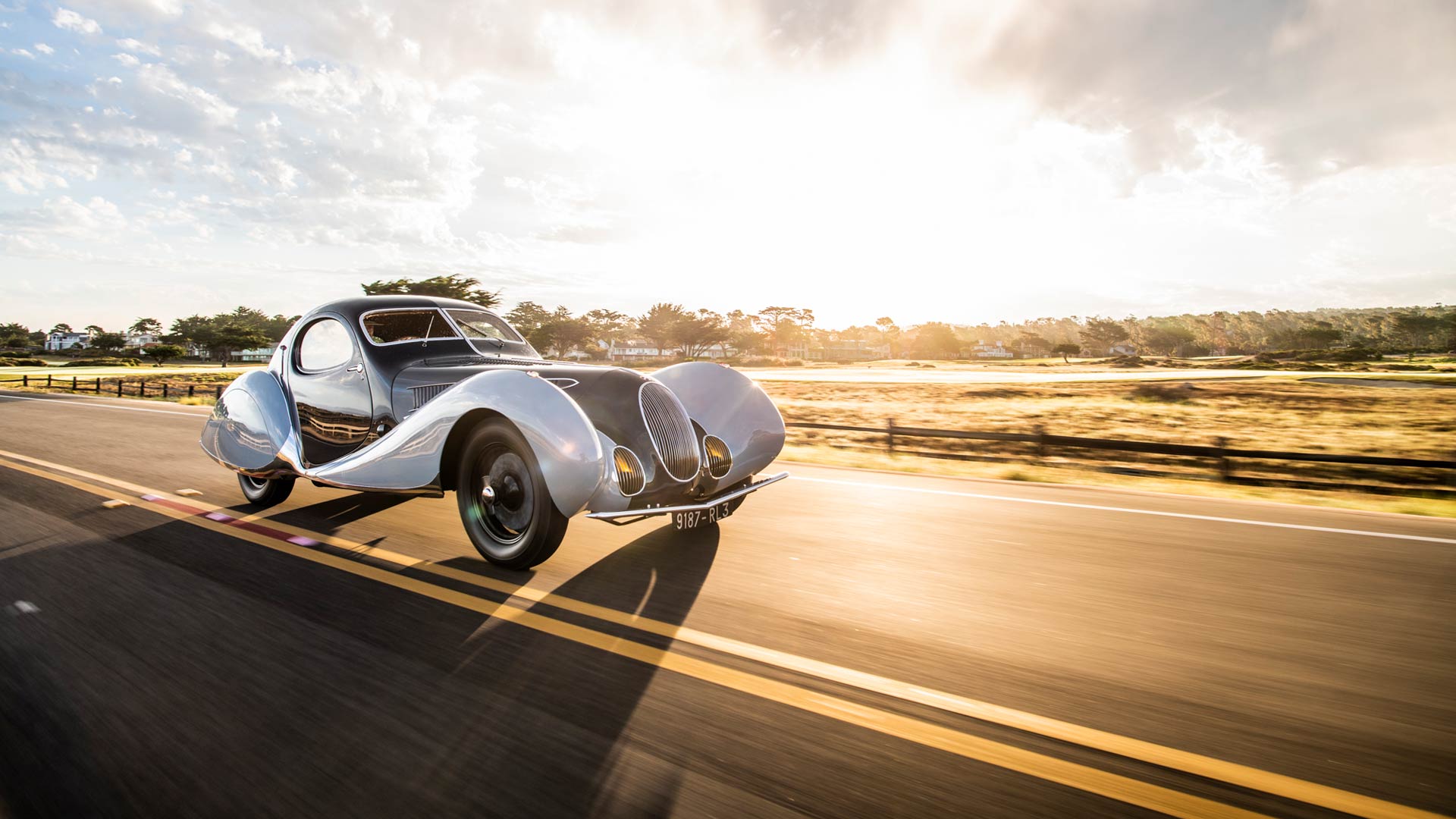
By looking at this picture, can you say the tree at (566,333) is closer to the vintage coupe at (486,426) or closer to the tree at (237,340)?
the tree at (237,340)

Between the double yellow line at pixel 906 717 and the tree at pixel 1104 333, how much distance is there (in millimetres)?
164604

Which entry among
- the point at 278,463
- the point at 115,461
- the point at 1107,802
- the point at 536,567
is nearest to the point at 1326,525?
the point at 1107,802

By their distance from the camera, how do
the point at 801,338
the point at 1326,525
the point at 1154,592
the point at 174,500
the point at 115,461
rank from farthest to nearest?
the point at 801,338 < the point at 115,461 < the point at 174,500 < the point at 1326,525 < the point at 1154,592

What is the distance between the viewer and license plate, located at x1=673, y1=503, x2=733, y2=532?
14.2 feet

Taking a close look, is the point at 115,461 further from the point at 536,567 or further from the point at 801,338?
the point at 801,338

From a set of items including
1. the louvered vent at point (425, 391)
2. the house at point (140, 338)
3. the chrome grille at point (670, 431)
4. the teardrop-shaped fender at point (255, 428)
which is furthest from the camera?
the house at point (140, 338)

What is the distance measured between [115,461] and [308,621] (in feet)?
24.8

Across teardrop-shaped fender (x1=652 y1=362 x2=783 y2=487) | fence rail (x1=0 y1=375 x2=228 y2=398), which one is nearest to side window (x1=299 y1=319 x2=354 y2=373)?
teardrop-shaped fender (x1=652 y1=362 x2=783 y2=487)

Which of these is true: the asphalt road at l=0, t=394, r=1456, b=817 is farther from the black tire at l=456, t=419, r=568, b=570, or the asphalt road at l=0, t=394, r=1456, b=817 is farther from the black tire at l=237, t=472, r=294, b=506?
the black tire at l=237, t=472, r=294, b=506

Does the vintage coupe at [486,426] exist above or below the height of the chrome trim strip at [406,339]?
below

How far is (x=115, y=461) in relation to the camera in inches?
340

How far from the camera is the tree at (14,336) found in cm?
12494

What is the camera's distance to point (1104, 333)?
149 metres

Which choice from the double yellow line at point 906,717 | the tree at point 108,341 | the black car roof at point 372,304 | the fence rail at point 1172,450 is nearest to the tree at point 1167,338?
the fence rail at point 1172,450
